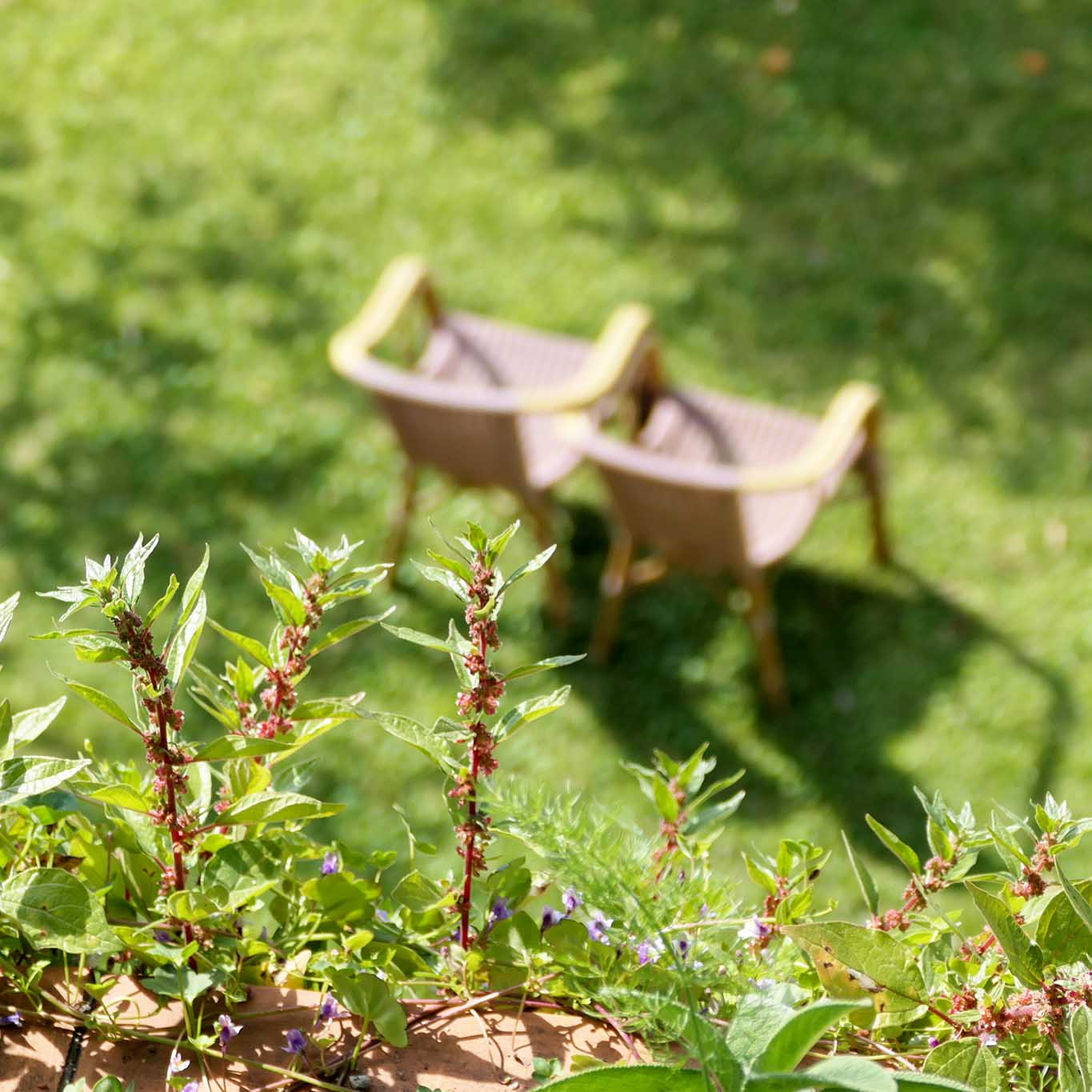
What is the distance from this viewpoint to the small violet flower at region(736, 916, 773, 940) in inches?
36.2

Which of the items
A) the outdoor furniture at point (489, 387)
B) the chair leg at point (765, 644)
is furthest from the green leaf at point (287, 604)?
the chair leg at point (765, 644)

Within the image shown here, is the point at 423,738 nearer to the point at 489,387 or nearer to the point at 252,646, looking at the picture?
the point at 252,646

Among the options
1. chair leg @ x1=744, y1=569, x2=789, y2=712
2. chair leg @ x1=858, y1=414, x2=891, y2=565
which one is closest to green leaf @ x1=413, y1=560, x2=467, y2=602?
chair leg @ x1=744, y1=569, x2=789, y2=712

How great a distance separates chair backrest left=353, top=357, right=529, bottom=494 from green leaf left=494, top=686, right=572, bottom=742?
113 inches

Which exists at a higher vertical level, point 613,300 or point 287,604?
point 287,604

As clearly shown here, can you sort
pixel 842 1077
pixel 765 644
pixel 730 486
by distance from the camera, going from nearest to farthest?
pixel 842 1077, pixel 730 486, pixel 765 644

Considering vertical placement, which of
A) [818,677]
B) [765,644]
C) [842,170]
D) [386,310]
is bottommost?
[818,677]

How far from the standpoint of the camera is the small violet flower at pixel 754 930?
0.92 meters

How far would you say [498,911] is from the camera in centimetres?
99

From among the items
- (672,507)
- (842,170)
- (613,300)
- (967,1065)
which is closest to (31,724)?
(967,1065)

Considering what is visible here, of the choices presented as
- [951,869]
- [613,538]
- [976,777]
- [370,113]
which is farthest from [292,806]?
[370,113]

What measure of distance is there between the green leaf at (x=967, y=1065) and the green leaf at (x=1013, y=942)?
0.17ft

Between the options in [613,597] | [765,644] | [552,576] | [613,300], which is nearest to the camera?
[765,644]

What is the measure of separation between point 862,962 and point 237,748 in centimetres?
42
